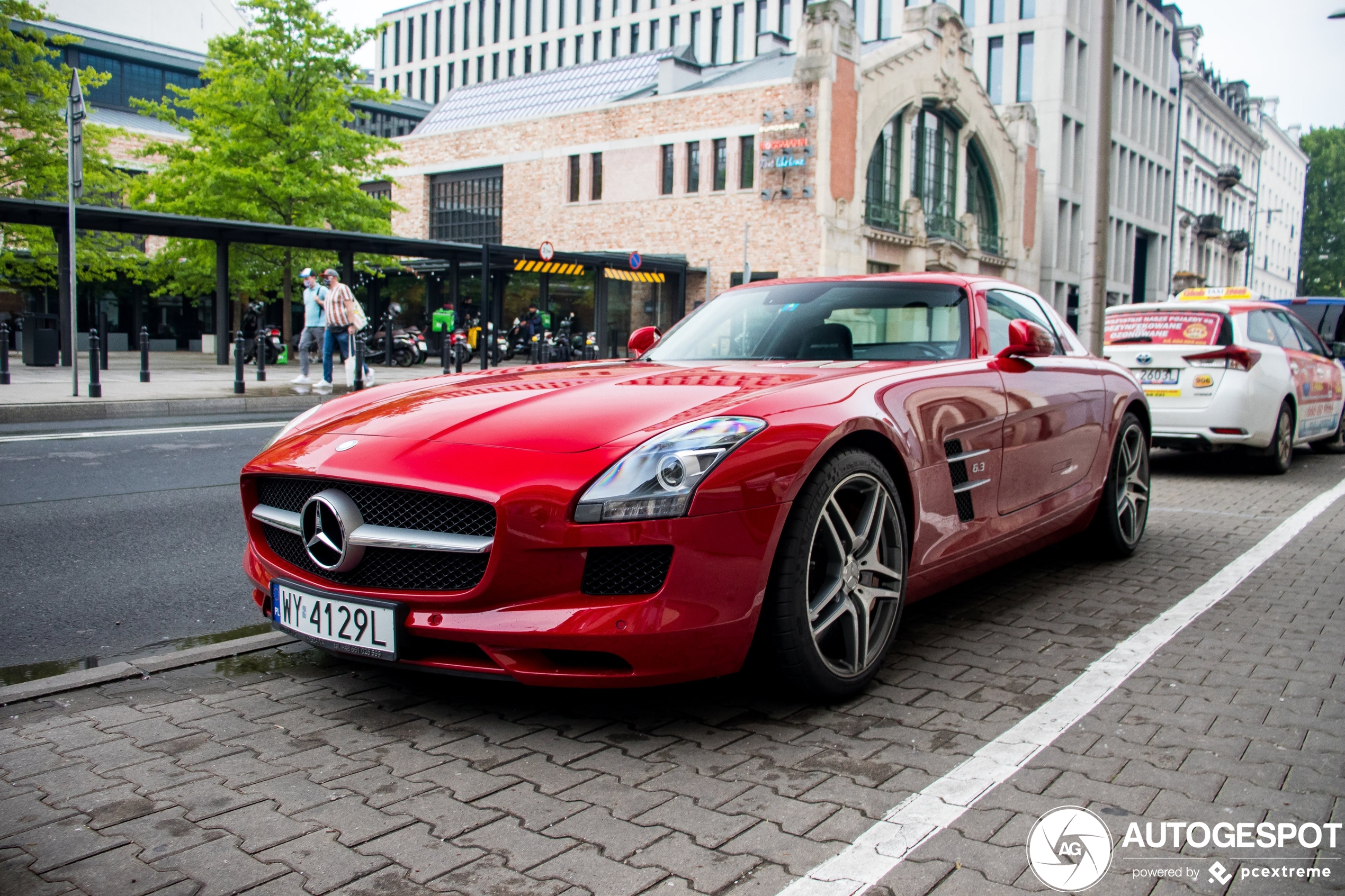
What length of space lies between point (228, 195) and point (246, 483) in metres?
26.1

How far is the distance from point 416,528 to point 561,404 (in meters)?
0.66

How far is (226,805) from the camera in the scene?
2.53 metres

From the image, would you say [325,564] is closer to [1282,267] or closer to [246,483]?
[246,483]

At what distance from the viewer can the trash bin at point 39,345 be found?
21219 mm

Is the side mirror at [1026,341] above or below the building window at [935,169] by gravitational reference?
below

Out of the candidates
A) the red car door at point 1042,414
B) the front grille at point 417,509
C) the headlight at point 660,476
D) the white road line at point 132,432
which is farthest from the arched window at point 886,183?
the front grille at point 417,509

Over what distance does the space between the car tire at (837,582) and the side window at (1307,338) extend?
909cm

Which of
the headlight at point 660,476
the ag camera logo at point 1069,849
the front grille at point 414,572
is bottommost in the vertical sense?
the ag camera logo at point 1069,849

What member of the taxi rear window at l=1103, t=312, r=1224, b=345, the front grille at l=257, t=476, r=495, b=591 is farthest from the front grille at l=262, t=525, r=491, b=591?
the taxi rear window at l=1103, t=312, r=1224, b=345

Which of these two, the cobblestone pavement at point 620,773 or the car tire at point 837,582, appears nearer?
the cobblestone pavement at point 620,773

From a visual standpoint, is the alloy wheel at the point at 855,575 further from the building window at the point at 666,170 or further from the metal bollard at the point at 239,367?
the building window at the point at 666,170

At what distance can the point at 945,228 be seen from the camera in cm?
4284

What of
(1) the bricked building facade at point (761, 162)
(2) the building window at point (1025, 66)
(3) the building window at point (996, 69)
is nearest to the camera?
(1) the bricked building facade at point (761, 162)

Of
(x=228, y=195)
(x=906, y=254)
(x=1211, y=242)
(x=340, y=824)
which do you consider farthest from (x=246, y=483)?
(x=1211, y=242)
